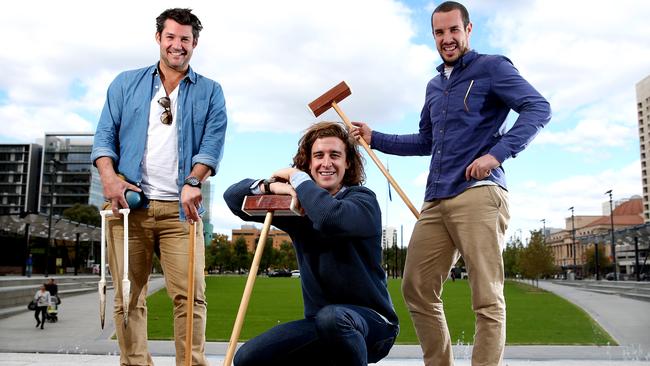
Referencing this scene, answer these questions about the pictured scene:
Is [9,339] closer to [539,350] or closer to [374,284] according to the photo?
[539,350]

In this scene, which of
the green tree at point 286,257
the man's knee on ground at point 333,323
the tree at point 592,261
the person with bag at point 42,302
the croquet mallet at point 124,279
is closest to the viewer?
the man's knee on ground at point 333,323

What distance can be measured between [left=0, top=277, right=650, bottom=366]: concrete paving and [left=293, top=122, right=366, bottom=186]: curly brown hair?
2.47 m

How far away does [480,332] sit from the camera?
2.57 m

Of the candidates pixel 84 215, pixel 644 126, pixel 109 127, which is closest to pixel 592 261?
pixel 644 126

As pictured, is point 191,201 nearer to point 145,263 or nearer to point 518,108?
point 145,263

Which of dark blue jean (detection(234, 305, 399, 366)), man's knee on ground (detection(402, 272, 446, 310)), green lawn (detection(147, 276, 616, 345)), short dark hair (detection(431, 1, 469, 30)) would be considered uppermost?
short dark hair (detection(431, 1, 469, 30))

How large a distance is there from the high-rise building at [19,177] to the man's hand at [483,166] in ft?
345

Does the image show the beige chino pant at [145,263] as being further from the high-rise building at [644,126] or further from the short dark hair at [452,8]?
the high-rise building at [644,126]

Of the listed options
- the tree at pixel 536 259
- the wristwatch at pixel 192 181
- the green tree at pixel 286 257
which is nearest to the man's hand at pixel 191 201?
the wristwatch at pixel 192 181

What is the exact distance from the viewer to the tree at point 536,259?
37.0 meters

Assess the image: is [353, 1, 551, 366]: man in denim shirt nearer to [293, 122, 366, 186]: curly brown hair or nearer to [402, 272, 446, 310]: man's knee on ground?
[402, 272, 446, 310]: man's knee on ground

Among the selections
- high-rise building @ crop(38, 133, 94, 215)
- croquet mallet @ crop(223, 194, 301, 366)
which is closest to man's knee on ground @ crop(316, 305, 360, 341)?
croquet mallet @ crop(223, 194, 301, 366)

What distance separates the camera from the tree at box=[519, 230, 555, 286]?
121ft

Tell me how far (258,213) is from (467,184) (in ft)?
3.25
